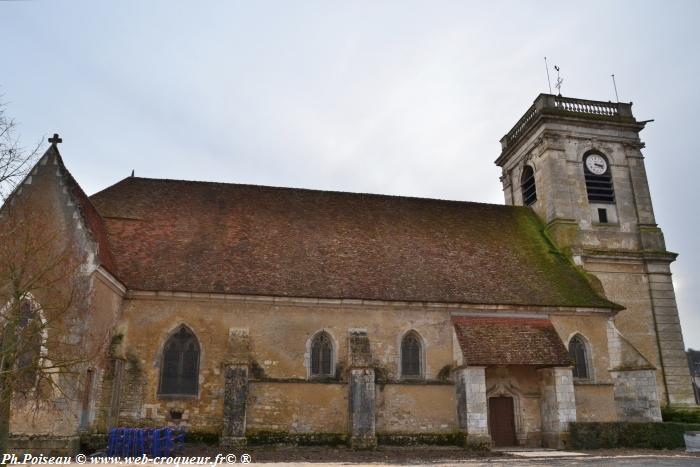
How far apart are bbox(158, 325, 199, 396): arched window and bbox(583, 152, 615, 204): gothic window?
63.6 feet

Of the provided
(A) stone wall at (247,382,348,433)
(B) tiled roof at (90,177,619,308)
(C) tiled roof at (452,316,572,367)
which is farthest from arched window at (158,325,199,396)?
(C) tiled roof at (452,316,572,367)

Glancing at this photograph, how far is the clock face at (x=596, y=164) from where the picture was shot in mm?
27406

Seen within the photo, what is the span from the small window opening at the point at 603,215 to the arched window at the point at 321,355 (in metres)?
14.9

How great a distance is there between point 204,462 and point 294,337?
568 centimetres

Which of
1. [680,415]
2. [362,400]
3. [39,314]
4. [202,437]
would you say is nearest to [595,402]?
[680,415]

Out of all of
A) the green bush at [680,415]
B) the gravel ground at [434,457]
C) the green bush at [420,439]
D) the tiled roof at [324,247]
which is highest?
the tiled roof at [324,247]

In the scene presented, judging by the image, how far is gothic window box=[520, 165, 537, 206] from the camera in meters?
28.8

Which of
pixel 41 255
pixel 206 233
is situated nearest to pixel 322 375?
pixel 206 233

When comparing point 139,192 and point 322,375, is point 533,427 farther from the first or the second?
point 139,192

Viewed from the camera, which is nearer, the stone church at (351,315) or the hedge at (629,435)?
the stone church at (351,315)

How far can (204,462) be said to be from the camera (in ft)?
48.0

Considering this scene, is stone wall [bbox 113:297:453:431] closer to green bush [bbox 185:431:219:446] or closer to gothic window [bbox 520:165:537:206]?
green bush [bbox 185:431:219:446]

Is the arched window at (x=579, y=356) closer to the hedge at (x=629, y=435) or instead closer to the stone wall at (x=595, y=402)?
the stone wall at (x=595, y=402)

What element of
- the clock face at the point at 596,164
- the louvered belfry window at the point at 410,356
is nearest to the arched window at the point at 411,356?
the louvered belfry window at the point at 410,356
